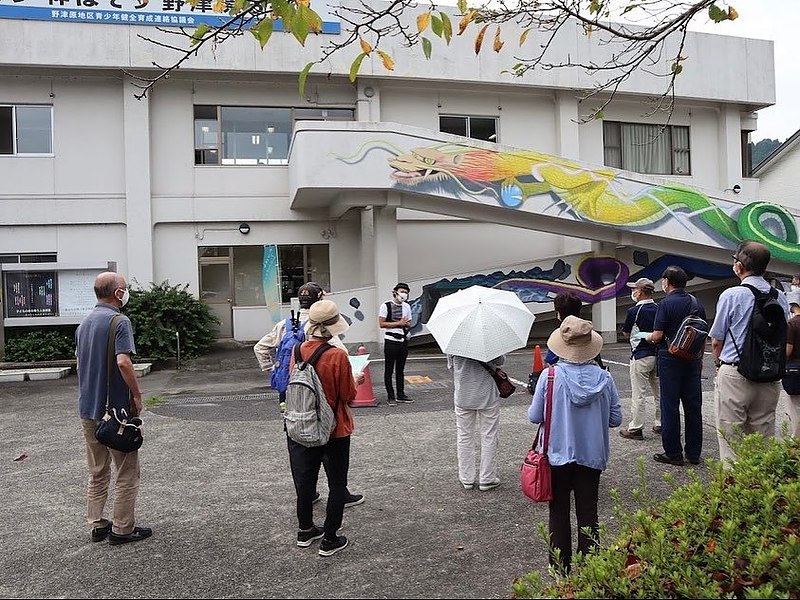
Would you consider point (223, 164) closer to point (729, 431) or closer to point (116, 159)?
point (116, 159)

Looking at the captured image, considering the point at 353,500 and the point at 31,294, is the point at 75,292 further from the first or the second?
the point at 353,500

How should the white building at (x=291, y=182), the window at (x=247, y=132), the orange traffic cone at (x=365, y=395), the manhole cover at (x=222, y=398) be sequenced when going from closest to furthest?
the orange traffic cone at (x=365, y=395) < the manhole cover at (x=222, y=398) < the white building at (x=291, y=182) < the window at (x=247, y=132)

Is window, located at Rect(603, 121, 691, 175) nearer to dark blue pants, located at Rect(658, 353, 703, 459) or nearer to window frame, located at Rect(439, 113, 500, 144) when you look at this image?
window frame, located at Rect(439, 113, 500, 144)

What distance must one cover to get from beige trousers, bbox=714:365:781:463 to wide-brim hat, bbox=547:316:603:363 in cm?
158

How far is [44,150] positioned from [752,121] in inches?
875

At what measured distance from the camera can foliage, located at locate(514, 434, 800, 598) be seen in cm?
254

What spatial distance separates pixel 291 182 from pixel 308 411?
13.2 metres

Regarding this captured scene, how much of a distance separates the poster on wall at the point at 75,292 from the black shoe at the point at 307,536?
40.1 feet

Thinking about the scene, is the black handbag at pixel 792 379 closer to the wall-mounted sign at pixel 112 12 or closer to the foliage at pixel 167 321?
the foliage at pixel 167 321

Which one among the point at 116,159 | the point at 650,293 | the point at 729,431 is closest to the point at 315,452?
the point at 729,431

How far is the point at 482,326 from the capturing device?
17.6 feet

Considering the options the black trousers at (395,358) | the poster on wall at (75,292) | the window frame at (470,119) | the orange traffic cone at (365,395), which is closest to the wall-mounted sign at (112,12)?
the window frame at (470,119)

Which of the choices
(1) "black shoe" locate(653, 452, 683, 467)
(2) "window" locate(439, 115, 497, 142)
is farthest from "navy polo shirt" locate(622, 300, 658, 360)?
(2) "window" locate(439, 115, 497, 142)

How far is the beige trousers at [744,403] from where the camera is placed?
15.9 feet
